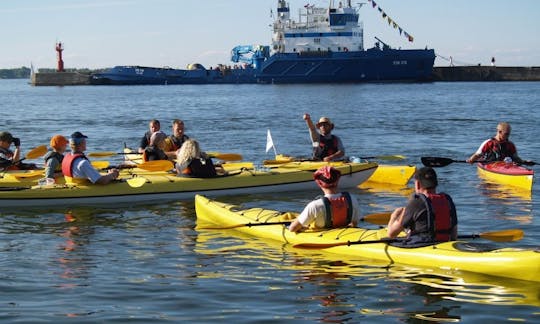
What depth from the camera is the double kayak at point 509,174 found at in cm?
1545

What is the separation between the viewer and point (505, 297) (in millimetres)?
8281

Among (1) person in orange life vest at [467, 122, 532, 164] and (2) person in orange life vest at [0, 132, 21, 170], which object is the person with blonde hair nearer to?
(2) person in orange life vest at [0, 132, 21, 170]

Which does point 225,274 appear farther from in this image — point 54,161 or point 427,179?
point 54,161

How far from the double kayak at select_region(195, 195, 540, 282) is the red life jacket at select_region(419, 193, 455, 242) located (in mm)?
122

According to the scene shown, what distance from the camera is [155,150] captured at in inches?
613

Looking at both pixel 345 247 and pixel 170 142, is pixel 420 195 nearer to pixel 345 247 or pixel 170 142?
pixel 345 247

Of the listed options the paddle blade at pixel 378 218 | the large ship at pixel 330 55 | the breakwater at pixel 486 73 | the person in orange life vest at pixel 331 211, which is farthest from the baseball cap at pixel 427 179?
the breakwater at pixel 486 73

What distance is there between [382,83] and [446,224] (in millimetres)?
76569

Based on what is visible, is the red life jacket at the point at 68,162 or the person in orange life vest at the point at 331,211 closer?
the person in orange life vest at the point at 331,211

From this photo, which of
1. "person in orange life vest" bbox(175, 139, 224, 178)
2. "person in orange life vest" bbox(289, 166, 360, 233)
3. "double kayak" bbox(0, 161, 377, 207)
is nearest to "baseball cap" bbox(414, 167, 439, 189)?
"person in orange life vest" bbox(289, 166, 360, 233)

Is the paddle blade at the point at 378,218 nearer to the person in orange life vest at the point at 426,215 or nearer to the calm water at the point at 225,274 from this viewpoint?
the calm water at the point at 225,274

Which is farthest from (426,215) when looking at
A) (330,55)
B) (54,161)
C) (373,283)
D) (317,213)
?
(330,55)

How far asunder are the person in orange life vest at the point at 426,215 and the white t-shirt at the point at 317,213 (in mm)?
728

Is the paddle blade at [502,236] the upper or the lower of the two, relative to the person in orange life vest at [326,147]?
lower
